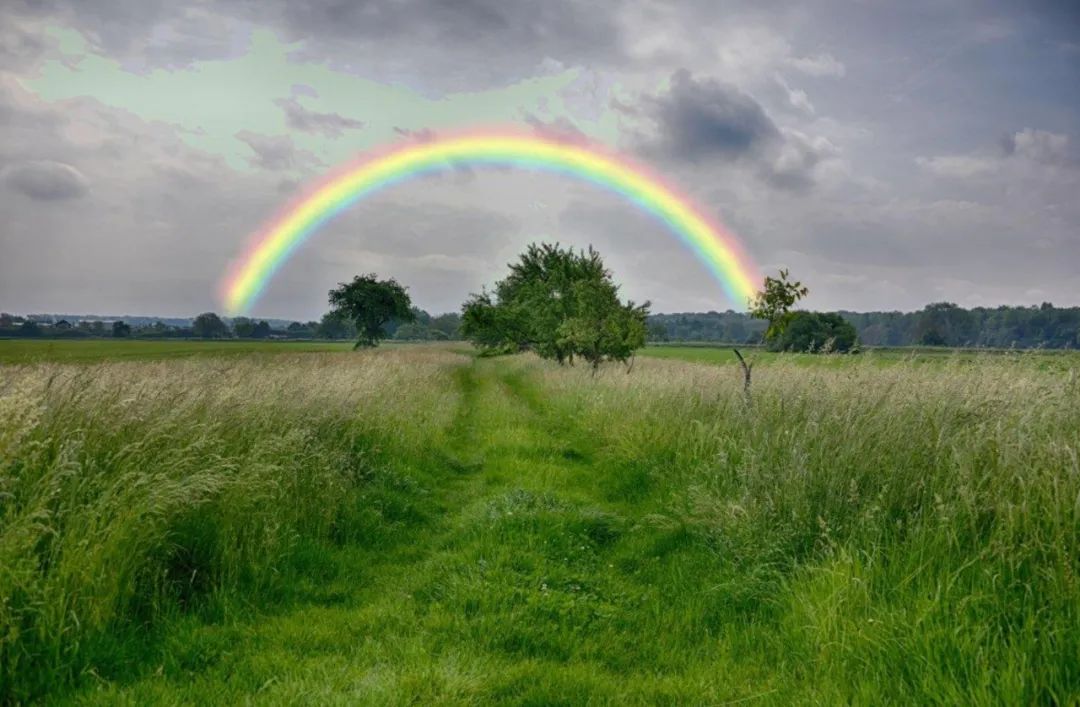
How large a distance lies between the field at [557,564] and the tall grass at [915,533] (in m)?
0.03

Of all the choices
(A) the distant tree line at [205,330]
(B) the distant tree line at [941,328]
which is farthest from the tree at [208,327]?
(B) the distant tree line at [941,328]

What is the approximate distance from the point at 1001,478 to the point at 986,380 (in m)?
3.69

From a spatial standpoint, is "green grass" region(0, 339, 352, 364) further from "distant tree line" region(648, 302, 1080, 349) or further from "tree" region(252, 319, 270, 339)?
"tree" region(252, 319, 270, 339)

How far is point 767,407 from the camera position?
8695 mm

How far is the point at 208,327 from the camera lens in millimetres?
109125

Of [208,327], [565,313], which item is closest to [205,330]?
[208,327]

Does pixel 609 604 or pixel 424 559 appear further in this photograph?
pixel 424 559

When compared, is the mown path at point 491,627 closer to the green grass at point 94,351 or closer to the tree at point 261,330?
the green grass at point 94,351

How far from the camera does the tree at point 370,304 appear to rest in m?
68.9

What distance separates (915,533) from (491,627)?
139 inches

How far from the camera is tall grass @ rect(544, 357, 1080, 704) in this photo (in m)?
3.49

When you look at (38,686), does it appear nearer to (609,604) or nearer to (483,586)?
(483,586)

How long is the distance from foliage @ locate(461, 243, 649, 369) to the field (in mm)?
15365

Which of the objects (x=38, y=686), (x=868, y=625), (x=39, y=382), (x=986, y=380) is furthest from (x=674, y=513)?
(x=39, y=382)
